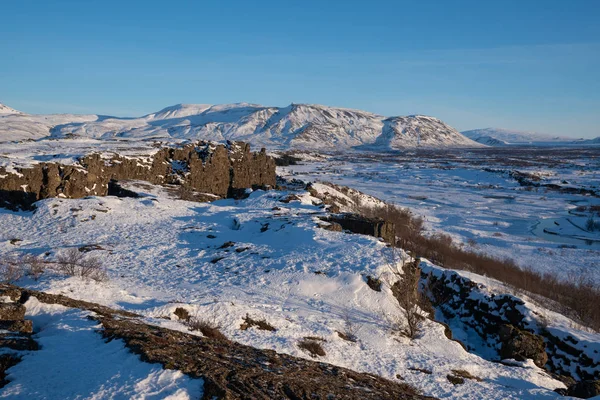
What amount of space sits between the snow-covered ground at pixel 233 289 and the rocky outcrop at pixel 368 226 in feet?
7.70

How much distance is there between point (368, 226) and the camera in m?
24.7

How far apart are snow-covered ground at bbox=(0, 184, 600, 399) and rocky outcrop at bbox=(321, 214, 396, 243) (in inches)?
92.4

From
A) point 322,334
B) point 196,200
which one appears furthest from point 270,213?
point 322,334

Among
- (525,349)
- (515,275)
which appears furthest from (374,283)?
(515,275)

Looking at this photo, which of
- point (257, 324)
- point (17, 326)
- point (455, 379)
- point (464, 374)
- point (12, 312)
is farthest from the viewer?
point (257, 324)

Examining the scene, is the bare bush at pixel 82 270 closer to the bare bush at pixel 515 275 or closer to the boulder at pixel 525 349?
the bare bush at pixel 515 275

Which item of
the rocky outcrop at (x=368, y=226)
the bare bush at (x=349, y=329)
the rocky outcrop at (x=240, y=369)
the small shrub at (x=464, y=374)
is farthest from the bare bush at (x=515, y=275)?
the rocky outcrop at (x=240, y=369)

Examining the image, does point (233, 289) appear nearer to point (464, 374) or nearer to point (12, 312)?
point (12, 312)

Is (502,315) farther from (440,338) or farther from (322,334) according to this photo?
(322,334)

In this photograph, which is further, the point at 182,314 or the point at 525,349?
the point at 525,349

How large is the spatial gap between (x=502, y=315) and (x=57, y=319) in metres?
18.5

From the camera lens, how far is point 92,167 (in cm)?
3409

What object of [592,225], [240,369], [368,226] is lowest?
[592,225]

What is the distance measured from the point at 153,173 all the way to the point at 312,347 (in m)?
33.0
